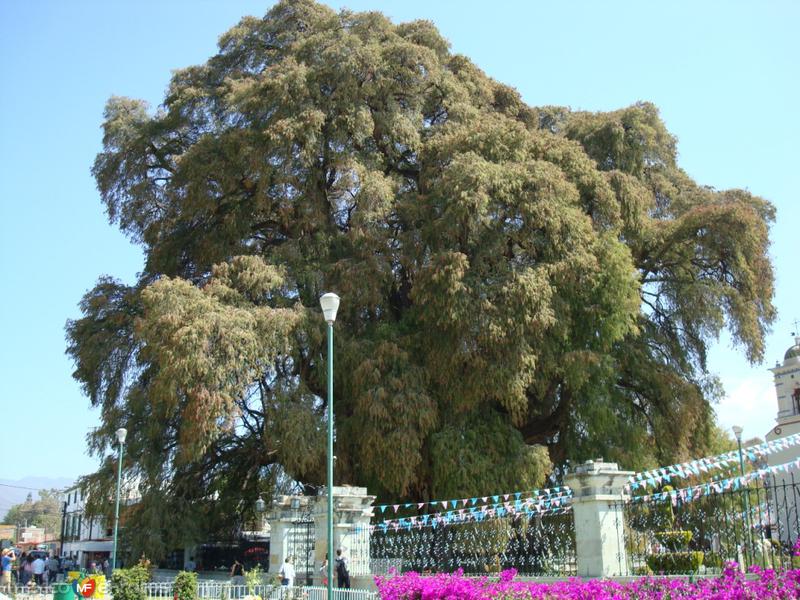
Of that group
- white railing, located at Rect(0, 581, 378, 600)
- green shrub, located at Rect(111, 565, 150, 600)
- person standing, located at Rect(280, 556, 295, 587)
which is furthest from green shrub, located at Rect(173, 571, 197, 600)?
person standing, located at Rect(280, 556, 295, 587)

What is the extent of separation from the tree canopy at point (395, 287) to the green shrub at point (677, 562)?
28.6ft

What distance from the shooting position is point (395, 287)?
26688 millimetres

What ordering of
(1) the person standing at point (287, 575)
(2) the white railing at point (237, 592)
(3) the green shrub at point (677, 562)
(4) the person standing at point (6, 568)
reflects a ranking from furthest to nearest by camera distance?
(4) the person standing at point (6, 568) → (1) the person standing at point (287, 575) → (2) the white railing at point (237, 592) → (3) the green shrub at point (677, 562)

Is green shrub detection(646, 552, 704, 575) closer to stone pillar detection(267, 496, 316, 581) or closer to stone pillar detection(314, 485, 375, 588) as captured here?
stone pillar detection(314, 485, 375, 588)

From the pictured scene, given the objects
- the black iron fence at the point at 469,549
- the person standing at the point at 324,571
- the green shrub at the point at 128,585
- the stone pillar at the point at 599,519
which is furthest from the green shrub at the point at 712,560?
the green shrub at the point at 128,585

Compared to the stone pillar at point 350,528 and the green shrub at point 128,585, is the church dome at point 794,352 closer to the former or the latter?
the stone pillar at point 350,528

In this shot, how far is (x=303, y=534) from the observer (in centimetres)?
1884

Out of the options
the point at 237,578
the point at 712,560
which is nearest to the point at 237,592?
the point at 237,578

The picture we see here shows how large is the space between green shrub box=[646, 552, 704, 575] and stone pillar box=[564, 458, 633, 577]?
2.73 ft

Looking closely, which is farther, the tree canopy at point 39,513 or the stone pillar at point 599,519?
the tree canopy at point 39,513

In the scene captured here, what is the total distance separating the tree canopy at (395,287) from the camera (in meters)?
22.1

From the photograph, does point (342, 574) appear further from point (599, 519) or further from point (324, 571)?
point (599, 519)

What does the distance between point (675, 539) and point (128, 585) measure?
1014cm

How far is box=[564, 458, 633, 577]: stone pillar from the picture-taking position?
12123mm
